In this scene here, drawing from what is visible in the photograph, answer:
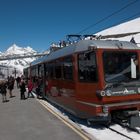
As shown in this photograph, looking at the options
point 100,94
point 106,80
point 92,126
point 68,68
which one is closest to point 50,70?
point 68,68

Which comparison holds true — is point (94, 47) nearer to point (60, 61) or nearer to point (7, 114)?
point (60, 61)

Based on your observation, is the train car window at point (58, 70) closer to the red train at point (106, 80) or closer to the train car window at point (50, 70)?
the train car window at point (50, 70)

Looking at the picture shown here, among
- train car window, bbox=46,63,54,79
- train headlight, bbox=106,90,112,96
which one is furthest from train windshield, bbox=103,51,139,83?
train car window, bbox=46,63,54,79

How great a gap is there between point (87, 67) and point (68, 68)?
190cm

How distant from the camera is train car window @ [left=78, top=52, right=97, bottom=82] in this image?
1112cm

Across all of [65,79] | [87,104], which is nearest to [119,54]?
[87,104]

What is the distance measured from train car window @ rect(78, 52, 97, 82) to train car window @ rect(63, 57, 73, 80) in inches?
36.3

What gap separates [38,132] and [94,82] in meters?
2.55

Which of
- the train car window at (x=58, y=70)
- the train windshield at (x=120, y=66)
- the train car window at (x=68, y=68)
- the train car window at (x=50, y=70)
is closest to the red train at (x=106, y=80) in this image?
the train windshield at (x=120, y=66)

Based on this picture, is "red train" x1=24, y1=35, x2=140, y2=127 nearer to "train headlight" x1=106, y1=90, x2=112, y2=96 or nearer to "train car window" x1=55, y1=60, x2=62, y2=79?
"train headlight" x1=106, y1=90, x2=112, y2=96

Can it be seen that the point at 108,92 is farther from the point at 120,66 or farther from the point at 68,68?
the point at 68,68

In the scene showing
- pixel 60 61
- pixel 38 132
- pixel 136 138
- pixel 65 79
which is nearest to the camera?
pixel 136 138

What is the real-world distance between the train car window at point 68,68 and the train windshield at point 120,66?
198 centimetres

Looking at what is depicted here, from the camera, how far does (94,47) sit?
11.0 m
